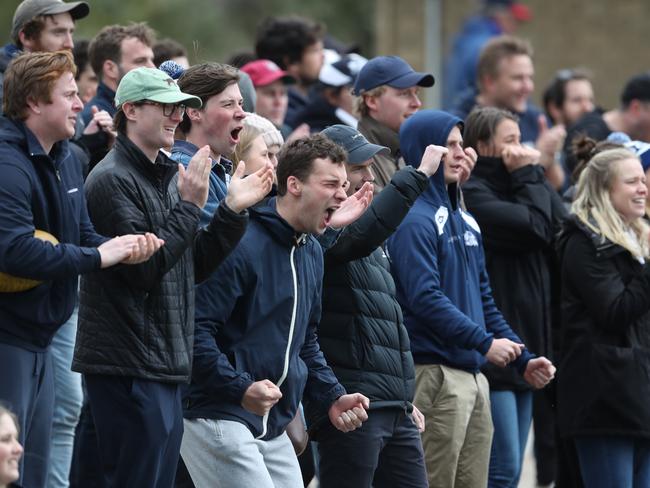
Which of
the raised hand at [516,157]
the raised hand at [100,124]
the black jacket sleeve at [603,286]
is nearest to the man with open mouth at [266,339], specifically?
the raised hand at [100,124]

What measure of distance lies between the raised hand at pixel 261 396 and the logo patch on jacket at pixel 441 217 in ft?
5.40

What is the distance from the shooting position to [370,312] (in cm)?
609

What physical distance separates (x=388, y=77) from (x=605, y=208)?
1.32 m

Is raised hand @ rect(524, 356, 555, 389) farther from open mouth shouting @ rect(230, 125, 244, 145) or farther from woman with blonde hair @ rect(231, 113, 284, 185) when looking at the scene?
open mouth shouting @ rect(230, 125, 244, 145)

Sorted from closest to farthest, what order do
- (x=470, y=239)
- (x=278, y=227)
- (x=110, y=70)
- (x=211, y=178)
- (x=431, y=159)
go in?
1. (x=278, y=227)
2. (x=211, y=178)
3. (x=431, y=159)
4. (x=470, y=239)
5. (x=110, y=70)

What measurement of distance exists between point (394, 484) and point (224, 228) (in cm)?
152

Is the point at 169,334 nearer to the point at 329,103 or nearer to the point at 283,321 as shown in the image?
the point at 283,321

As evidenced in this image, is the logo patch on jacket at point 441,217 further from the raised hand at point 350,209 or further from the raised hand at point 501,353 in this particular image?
the raised hand at point 350,209

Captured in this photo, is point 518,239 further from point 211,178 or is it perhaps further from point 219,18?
point 219,18

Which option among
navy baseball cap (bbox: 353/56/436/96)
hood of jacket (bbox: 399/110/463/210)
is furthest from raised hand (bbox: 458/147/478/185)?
navy baseball cap (bbox: 353/56/436/96)

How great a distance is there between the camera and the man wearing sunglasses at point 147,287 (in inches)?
207

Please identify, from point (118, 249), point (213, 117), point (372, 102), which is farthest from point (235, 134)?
point (372, 102)

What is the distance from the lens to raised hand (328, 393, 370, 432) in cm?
578

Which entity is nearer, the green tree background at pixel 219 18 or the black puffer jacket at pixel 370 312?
the black puffer jacket at pixel 370 312
